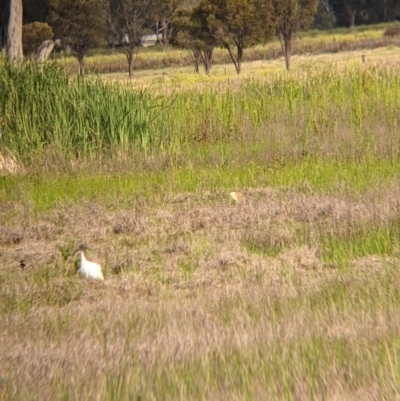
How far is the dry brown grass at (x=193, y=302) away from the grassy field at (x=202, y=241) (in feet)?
0.05

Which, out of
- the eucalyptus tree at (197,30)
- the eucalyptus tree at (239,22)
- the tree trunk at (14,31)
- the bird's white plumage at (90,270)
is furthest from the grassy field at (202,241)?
the eucalyptus tree at (197,30)

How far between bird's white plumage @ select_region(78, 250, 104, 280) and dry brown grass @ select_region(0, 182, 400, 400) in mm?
71

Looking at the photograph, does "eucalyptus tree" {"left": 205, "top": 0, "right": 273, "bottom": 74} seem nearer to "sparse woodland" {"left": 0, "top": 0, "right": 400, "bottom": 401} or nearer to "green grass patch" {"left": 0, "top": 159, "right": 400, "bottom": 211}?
"sparse woodland" {"left": 0, "top": 0, "right": 400, "bottom": 401}

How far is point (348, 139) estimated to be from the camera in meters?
12.3

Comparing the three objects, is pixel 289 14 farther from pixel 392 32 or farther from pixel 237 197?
pixel 237 197

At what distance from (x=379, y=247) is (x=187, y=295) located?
71.7 inches

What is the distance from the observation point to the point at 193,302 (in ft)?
17.4

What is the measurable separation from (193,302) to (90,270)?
1356 millimetres

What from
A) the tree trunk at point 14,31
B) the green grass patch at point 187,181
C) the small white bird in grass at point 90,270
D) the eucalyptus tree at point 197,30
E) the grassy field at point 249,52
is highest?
the tree trunk at point 14,31

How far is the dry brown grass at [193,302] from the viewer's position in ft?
12.8

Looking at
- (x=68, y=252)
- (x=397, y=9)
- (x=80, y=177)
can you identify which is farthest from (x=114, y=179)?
(x=397, y=9)

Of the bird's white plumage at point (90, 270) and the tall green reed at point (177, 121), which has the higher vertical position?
the bird's white plumage at point (90, 270)

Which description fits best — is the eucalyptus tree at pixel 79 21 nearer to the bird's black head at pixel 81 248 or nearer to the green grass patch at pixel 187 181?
the green grass patch at pixel 187 181

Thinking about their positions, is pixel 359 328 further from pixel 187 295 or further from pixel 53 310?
pixel 53 310
